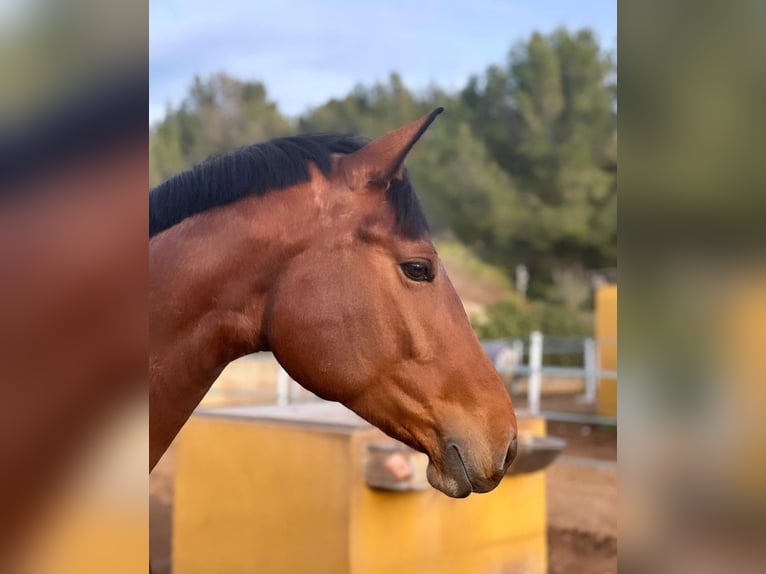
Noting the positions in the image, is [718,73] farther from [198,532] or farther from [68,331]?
[198,532]

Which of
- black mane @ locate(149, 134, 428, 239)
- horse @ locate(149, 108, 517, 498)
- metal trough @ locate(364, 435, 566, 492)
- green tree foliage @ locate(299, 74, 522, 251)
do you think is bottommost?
metal trough @ locate(364, 435, 566, 492)

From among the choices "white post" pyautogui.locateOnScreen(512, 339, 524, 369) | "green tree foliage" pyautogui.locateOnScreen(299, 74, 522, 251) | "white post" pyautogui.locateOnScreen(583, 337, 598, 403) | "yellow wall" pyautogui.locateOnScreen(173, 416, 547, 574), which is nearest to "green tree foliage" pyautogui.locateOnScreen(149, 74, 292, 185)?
"green tree foliage" pyautogui.locateOnScreen(299, 74, 522, 251)

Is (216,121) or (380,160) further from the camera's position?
(216,121)

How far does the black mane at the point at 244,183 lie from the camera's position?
1.13 m

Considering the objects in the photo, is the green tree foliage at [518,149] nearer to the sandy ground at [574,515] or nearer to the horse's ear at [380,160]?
the sandy ground at [574,515]

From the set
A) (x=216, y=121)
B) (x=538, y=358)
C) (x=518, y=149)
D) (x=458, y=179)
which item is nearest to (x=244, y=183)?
(x=538, y=358)

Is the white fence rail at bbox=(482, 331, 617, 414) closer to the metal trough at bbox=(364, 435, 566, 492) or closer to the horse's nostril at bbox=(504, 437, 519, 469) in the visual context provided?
the metal trough at bbox=(364, 435, 566, 492)

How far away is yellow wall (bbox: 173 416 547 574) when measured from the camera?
246cm

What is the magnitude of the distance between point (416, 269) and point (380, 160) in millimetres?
178

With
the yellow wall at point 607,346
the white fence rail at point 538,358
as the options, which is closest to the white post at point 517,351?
the white fence rail at point 538,358

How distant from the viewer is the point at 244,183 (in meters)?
1.13

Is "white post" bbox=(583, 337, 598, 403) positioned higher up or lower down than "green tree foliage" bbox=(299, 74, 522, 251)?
lower down

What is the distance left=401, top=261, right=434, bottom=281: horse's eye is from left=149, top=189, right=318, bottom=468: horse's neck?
17cm

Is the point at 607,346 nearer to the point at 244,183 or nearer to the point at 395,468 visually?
the point at 395,468
